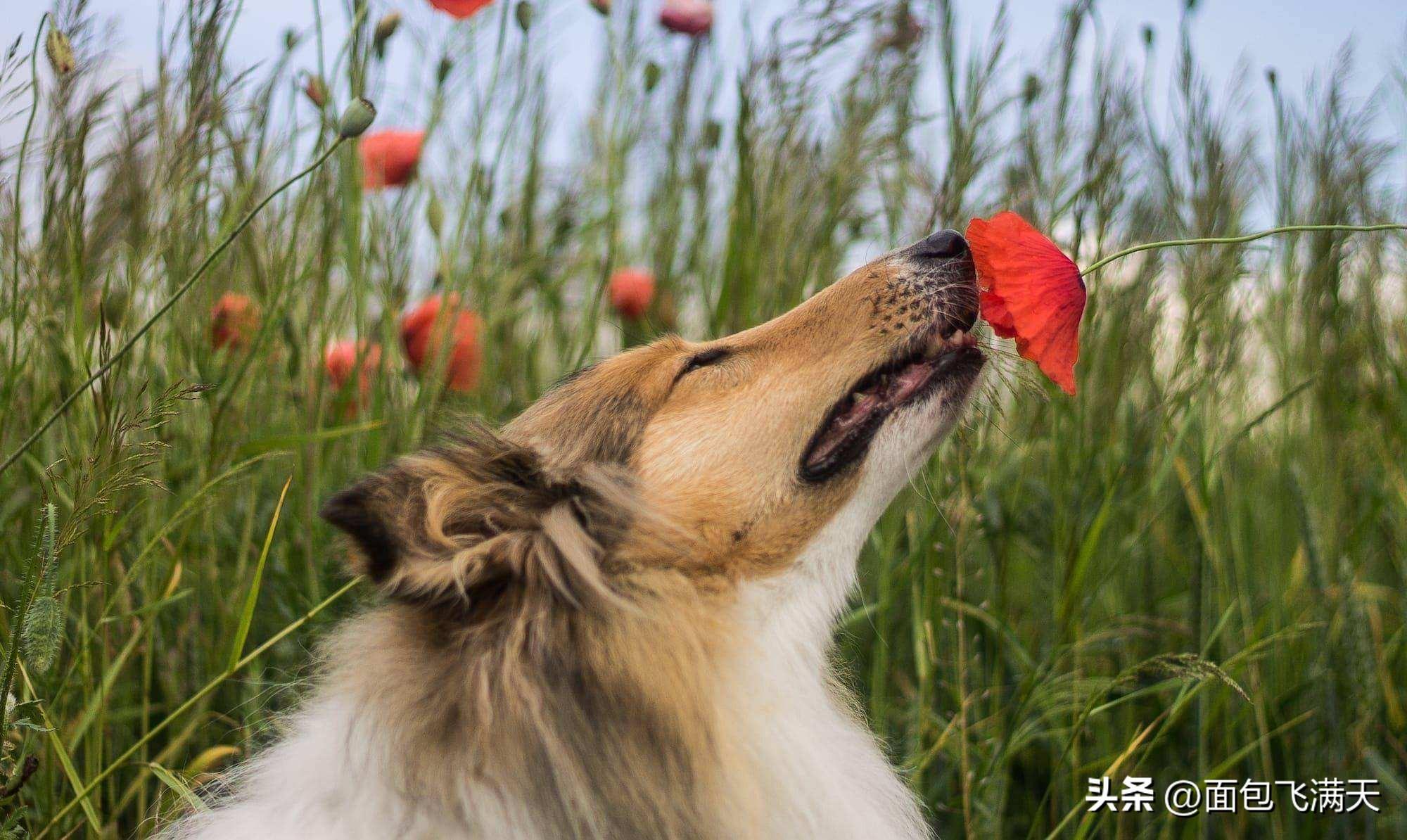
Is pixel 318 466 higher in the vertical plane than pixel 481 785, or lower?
higher

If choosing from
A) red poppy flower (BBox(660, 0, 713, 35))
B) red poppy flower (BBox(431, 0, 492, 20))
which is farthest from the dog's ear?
red poppy flower (BBox(660, 0, 713, 35))

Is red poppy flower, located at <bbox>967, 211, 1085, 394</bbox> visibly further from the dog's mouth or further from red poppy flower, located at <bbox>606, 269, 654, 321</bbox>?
red poppy flower, located at <bbox>606, 269, 654, 321</bbox>

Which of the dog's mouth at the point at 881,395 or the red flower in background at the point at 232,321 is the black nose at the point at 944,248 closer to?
the dog's mouth at the point at 881,395

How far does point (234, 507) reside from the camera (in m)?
2.86

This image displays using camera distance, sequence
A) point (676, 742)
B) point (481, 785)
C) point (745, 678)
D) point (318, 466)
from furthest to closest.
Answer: point (318, 466)
point (745, 678)
point (676, 742)
point (481, 785)

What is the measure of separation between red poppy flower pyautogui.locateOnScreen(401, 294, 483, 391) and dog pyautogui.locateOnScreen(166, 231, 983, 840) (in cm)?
77

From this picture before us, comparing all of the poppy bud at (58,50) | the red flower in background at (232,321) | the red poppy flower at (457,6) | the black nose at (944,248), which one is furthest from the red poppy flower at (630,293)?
the poppy bud at (58,50)

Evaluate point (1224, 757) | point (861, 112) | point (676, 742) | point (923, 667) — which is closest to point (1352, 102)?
point (861, 112)

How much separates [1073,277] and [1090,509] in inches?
40.6

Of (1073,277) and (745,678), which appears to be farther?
(745,678)

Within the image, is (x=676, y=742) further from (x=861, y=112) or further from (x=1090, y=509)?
(x=861, y=112)

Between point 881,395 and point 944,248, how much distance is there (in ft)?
1.07

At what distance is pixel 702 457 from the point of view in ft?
6.32

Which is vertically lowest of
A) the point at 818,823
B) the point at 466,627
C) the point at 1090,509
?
the point at 818,823
